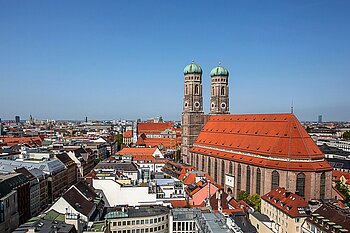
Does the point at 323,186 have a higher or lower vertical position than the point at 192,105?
lower

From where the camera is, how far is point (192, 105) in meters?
117

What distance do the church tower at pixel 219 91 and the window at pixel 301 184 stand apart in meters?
49.7

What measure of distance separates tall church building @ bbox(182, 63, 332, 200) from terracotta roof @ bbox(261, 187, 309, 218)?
10.5 meters

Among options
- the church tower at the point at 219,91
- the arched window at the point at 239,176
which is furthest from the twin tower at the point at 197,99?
the arched window at the point at 239,176

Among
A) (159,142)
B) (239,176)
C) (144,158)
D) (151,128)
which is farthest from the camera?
(151,128)

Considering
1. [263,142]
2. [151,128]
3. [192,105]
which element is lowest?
[151,128]

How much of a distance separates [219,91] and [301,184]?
5241 cm

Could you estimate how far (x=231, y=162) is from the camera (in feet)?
290

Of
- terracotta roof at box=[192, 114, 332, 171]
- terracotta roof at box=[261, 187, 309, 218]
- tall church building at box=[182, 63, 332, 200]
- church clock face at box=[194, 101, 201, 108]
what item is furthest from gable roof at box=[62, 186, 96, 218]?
church clock face at box=[194, 101, 201, 108]

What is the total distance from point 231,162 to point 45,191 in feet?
155

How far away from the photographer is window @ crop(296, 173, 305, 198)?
7181cm

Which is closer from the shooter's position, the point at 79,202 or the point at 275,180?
the point at 79,202

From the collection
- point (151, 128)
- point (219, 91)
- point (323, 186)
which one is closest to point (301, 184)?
point (323, 186)

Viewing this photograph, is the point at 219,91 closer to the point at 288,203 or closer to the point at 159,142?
the point at 159,142
